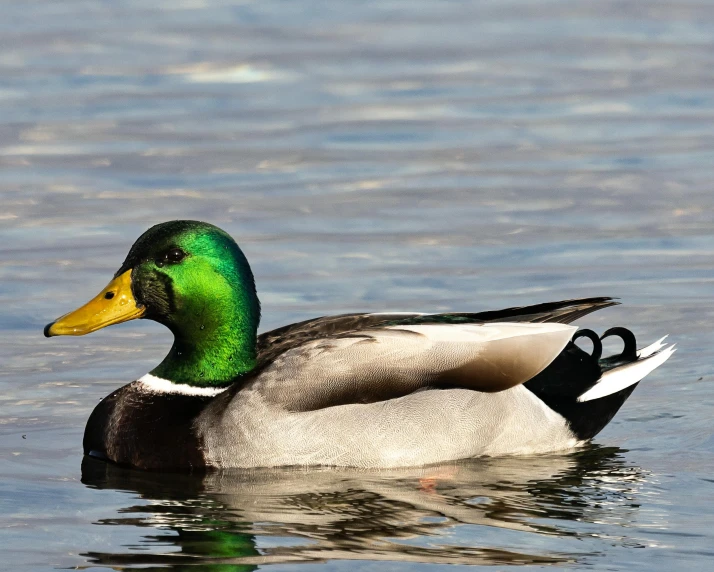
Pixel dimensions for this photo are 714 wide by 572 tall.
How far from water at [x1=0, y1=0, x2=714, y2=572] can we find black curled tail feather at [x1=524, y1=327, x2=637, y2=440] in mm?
176

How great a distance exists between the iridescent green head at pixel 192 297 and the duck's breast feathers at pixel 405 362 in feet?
1.15

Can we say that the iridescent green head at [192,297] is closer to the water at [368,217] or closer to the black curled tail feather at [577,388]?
the water at [368,217]

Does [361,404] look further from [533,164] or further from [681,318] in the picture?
[533,164]

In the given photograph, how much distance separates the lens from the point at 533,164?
46.0 ft

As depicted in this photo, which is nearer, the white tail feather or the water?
the water

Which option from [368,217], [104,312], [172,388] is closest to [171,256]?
[104,312]

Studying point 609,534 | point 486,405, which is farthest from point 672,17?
point 609,534

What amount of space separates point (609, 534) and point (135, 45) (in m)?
10.7

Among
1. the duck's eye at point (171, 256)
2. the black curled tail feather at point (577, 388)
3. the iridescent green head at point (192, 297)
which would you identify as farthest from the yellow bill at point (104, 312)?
the black curled tail feather at point (577, 388)

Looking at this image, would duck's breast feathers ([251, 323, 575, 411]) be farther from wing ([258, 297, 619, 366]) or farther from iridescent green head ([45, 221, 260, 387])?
iridescent green head ([45, 221, 260, 387])

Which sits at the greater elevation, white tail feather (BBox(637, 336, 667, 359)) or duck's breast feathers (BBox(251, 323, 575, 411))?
duck's breast feathers (BBox(251, 323, 575, 411))

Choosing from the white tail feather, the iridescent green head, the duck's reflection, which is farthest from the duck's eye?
the white tail feather

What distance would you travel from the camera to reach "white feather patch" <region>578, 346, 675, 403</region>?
9.53 m

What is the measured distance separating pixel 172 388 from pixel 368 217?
13.1 ft
